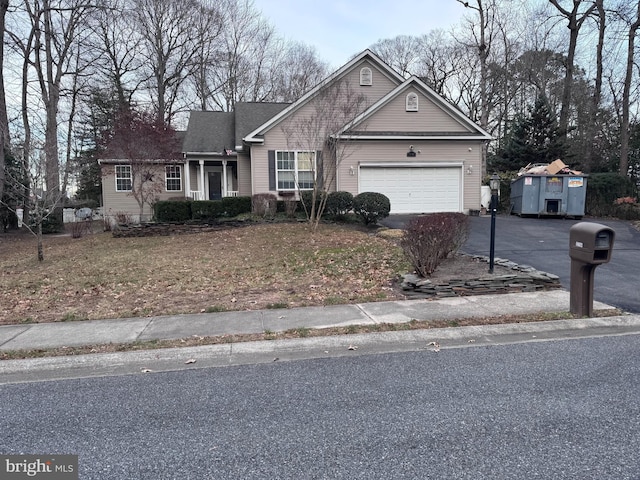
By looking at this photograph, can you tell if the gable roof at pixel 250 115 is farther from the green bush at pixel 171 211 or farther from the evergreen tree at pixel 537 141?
the evergreen tree at pixel 537 141

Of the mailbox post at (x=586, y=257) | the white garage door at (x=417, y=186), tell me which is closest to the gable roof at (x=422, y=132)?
the white garage door at (x=417, y=186)

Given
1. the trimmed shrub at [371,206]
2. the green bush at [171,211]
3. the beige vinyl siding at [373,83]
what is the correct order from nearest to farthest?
1. the trimmed shrub at [371,206]
2. the green bush at [171,211]
3. the beige vinyl siding at [373,83]

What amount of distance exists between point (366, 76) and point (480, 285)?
14352mm

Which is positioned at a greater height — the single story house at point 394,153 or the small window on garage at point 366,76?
the small window on garage at point 366,76

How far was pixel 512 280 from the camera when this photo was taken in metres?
6.73

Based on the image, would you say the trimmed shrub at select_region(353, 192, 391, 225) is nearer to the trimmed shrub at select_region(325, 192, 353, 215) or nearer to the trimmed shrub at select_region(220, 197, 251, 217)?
the trimmed shrub at select_region(325, 192, 353, 215)

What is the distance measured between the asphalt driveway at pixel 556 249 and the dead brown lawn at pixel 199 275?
2.86m

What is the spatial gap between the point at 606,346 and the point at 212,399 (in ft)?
13.5

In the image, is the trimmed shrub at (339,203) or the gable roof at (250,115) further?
the gable roof at (250,115)

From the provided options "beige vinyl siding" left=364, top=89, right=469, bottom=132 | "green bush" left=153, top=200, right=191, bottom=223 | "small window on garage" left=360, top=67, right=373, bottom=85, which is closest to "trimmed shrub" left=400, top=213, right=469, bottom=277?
"beige vinyl siding" left=364, top=89, right=469, bottom=132

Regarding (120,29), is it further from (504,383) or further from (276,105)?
(504,383)

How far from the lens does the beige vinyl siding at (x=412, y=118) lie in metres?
16.8

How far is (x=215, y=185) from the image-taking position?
2148cm

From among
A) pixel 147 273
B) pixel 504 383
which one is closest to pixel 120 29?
pixel 147 273
